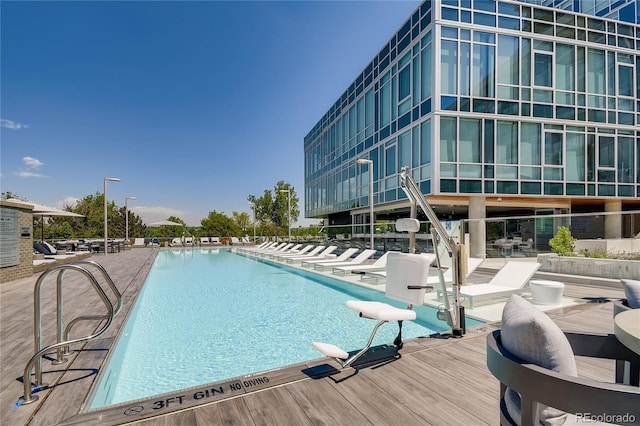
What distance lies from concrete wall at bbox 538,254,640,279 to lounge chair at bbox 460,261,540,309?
212cm

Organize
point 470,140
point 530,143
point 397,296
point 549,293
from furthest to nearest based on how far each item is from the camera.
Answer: point 530,143, point 470,140, point 549,293, point 397,296

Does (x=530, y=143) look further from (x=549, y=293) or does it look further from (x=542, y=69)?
(x=549, y=293)

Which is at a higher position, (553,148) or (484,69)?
(484,69)

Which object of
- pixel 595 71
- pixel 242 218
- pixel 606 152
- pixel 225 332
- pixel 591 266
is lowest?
pixel 225 332

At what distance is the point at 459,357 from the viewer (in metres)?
3.12

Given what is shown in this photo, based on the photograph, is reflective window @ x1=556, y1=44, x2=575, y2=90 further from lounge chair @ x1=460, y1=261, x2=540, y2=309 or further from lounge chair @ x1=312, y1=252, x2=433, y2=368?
lounge chair @ x1=312, y1=252, x2=433, y2=368

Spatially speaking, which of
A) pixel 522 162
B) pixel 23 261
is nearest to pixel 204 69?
pixel 23 261

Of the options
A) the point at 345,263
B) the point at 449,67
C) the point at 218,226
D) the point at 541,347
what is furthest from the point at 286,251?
the point at 218,226

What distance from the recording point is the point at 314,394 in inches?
94.7

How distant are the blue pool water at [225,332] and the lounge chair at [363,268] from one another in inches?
19.9

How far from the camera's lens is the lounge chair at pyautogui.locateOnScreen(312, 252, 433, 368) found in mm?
2928

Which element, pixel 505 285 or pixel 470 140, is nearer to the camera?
pixel 505 285

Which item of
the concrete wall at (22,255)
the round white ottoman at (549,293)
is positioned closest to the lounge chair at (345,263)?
the round white ottoman at (549,293)

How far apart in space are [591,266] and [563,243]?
997 mm
